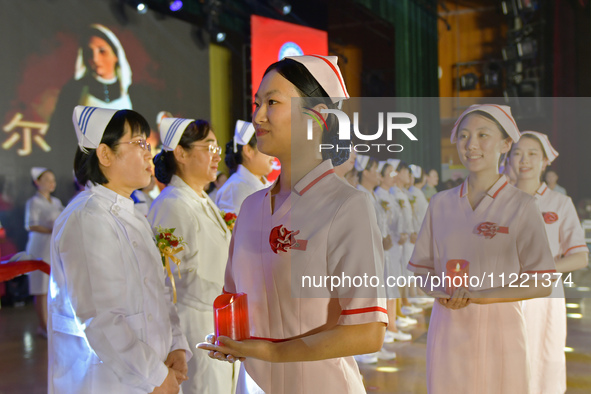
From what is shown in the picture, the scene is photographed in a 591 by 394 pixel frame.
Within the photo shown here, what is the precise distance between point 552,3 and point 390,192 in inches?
346

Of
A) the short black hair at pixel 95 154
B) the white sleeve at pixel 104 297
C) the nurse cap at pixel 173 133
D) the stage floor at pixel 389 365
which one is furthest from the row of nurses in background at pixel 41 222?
the white sleeve at pixel 104 297

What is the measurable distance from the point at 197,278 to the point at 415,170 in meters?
1.19

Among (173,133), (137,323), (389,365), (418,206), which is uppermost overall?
(173,133)

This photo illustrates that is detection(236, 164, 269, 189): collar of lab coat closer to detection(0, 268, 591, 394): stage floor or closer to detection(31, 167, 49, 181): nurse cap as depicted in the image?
detection(0, 268, 591, 394): stage floor

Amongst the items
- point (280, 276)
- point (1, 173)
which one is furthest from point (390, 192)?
point (1, 173)

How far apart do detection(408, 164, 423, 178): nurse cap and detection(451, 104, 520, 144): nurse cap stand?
0.14 meters

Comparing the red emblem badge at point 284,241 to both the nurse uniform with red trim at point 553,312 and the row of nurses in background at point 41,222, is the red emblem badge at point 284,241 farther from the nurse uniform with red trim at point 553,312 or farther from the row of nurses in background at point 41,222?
the row of nurses in background at point 41,222

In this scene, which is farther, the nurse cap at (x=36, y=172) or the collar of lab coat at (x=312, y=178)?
the nurse cap at (x=36, y=172)

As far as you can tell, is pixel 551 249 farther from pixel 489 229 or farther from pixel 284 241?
pixel 284 241

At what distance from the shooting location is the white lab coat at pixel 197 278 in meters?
2.60

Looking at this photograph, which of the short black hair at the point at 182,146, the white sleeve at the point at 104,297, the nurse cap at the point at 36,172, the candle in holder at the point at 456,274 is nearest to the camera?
the white sleeve at the point at 104,297

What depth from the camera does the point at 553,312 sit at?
8.24ft

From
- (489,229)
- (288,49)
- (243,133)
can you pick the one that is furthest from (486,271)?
(288,49)

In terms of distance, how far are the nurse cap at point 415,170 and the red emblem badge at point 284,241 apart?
79 centimetres
